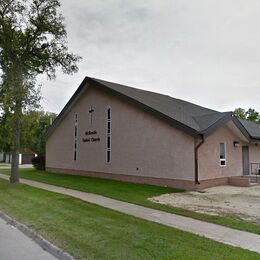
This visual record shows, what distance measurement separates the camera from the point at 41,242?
22.7ft

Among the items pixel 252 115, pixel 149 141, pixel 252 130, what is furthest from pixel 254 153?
pixel 252 115

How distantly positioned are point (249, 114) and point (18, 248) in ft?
192

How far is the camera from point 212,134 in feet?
58.6

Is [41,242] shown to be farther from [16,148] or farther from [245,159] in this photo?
[245,159]

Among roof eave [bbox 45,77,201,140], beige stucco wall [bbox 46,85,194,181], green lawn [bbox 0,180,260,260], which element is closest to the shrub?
roof eave [bbox 45,77,201,140]

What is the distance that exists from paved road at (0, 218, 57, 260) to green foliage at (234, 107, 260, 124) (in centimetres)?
5096

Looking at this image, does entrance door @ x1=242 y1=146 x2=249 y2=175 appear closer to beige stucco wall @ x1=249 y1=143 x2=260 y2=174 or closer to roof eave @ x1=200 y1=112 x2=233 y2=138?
beige stucco wall @ x1=249 y1=143 x2=260 y2=174

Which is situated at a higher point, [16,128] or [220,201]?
[16,128]

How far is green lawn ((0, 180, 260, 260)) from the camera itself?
19.2 feet

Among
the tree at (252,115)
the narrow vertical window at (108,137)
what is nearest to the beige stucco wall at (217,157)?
the narrow vertical window at (108,137)

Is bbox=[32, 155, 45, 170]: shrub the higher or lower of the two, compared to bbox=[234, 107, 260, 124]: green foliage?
lower

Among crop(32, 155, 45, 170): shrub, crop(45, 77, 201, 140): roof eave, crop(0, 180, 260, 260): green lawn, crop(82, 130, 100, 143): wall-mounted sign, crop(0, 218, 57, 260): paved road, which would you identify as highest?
crop(45, 77, 201, 140): roof eave

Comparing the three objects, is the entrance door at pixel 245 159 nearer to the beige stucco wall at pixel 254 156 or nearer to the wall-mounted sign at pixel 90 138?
the beige stucco wall at pixel 254 156

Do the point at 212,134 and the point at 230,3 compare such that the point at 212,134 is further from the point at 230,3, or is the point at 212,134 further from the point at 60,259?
the point at 60,259
